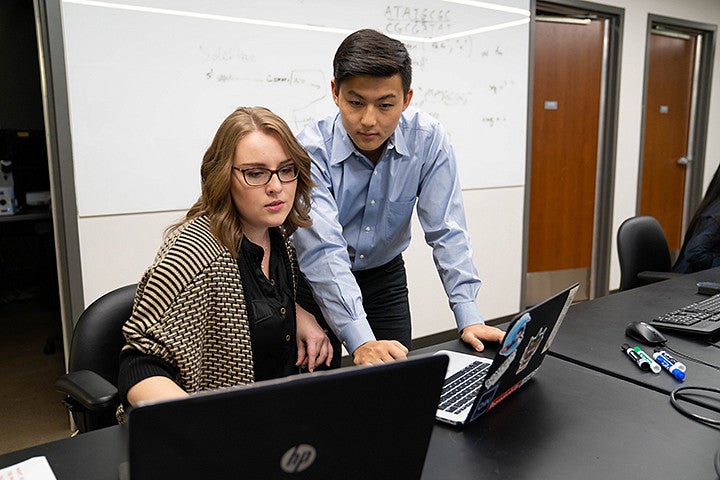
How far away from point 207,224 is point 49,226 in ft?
9.48

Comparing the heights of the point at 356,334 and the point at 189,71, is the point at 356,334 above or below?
below

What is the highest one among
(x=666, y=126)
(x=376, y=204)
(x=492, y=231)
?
(x=666, y=126)

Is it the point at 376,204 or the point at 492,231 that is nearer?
the point at 376,204

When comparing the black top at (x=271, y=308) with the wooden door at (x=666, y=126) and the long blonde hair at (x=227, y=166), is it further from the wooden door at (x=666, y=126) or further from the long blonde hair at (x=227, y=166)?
the wooden door at (x=666, y=126)

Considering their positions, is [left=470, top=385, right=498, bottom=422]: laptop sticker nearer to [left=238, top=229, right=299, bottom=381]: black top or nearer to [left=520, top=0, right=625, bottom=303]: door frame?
[left=238, top=229, right=299, bottom=381]: black top

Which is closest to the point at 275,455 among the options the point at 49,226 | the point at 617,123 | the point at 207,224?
the point at 207,224

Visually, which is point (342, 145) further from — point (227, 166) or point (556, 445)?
point (556, 445)

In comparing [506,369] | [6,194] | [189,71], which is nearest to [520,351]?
[506,369]

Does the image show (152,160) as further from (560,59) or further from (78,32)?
(560,59)

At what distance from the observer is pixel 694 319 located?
1488 mm

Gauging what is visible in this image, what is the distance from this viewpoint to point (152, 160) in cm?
236

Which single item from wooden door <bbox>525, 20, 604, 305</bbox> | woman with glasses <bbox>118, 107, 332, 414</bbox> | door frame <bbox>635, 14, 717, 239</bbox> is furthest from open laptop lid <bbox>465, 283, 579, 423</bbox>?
door frame <bbox>635, 14, 717, 239</bbox>

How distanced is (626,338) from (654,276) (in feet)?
3.21

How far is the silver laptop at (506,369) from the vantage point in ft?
2.93
